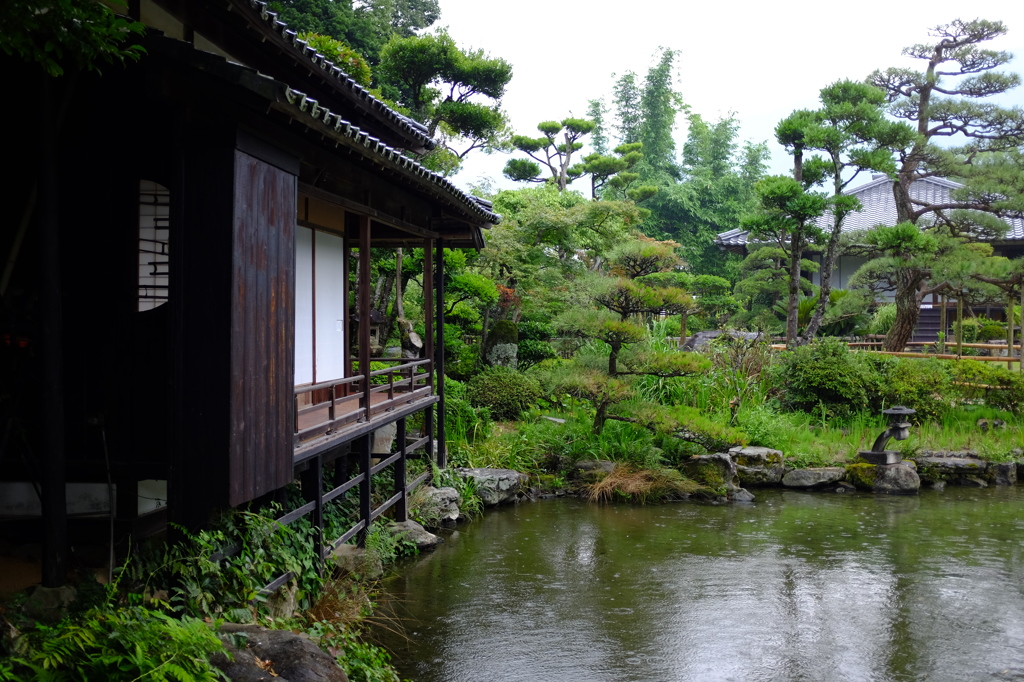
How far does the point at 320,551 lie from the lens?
7293mm

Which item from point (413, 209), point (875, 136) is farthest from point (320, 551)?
point (875, 136)

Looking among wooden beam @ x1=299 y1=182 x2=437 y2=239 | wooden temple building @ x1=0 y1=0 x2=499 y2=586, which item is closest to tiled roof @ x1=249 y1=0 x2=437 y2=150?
wooden temple building @ x1=0 y1=0 x2=499 y2=586

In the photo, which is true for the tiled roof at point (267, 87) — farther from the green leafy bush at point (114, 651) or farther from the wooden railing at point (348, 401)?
the green leafy bush at point (114, 651)

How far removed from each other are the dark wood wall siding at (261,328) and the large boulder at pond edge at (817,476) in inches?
401

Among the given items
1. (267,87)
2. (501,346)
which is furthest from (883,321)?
(267,87)

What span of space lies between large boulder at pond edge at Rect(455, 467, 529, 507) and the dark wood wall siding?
6.03 m

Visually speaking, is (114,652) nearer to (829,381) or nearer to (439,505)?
(439,505)

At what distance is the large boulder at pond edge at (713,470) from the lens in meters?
13.2

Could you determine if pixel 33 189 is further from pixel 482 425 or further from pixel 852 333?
pixel 852 333

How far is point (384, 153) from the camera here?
677 cm

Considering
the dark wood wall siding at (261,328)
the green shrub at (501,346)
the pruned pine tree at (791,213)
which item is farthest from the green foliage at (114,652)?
the pruned pine tree at (791,213)

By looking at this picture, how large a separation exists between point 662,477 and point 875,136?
1023 centimetres

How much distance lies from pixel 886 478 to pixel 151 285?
40.1 feet

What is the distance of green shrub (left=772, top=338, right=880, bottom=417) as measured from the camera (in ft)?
50.5
